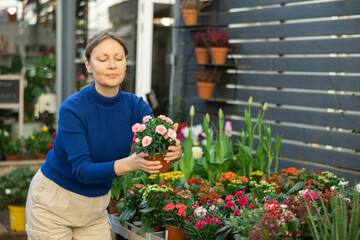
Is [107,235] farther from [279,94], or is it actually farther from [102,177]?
[279,94]

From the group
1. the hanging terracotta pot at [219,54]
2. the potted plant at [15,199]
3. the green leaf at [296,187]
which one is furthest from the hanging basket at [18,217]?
the hanging terracotta pot at [219,54]

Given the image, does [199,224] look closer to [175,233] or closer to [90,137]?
[175,233]

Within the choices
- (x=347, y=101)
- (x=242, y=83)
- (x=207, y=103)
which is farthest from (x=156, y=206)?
(x=207, y=103)

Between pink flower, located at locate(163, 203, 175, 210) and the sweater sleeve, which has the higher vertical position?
the sweater sleeve

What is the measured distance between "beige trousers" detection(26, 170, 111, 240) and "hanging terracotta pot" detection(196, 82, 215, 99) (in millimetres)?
2840

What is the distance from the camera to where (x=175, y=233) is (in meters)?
2.57

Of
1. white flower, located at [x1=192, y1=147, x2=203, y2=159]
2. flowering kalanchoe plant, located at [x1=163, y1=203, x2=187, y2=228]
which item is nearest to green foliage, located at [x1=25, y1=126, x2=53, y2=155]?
white flower, located at [x1=192, y1=147, x2=203, y2=159]

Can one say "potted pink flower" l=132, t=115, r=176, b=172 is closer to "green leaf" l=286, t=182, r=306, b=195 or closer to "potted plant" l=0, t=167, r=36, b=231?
"green leaf" l=286, t=182, r=306, b=195

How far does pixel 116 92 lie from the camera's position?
216 cm

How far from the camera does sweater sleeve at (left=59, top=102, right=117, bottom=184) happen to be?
1.92 m

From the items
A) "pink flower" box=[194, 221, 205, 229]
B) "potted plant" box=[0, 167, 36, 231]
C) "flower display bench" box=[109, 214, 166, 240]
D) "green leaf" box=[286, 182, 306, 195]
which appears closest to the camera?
"pink flower" box=[194, 221, 205, 229]

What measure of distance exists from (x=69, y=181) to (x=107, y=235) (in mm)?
362

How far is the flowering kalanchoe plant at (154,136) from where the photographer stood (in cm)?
195

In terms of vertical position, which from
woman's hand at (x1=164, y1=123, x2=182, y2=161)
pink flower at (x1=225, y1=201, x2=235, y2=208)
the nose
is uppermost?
the nose
